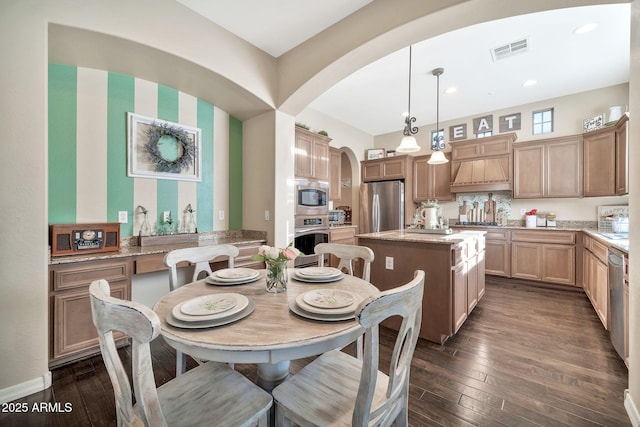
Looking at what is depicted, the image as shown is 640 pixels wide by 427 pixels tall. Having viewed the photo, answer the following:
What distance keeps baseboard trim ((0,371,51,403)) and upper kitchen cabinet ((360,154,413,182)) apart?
5.49 metres

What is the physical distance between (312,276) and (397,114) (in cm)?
448

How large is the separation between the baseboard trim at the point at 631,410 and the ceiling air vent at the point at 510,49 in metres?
3.26

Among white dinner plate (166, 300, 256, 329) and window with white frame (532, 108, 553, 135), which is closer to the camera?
white dinner plate (166, 300, 256, 329)

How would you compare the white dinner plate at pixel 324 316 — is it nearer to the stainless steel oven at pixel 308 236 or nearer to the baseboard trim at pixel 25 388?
the baseboard trim at pixel 25 388

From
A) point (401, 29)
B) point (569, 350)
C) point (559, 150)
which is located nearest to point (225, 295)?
point (401, 29)

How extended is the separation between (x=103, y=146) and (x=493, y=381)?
384cm

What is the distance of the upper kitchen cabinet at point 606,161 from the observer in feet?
10.5

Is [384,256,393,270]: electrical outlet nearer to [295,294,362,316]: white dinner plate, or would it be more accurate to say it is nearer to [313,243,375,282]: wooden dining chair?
[313,243,375,282]: wooden dining chair

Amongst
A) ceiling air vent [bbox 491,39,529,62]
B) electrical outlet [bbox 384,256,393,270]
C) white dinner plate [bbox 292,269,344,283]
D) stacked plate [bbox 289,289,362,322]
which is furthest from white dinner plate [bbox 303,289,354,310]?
ceiling air vent [bbox 491,39,529,62]

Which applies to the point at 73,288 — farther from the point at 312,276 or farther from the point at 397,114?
the point at 397,114

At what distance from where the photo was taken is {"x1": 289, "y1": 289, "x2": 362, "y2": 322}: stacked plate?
1.05m

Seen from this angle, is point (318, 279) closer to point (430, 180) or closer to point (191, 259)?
point (191, 259)

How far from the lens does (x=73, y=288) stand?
1959 mm

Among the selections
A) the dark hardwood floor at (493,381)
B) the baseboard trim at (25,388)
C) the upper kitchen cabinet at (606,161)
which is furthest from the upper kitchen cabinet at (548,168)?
the baseboard trim at (25,388)
